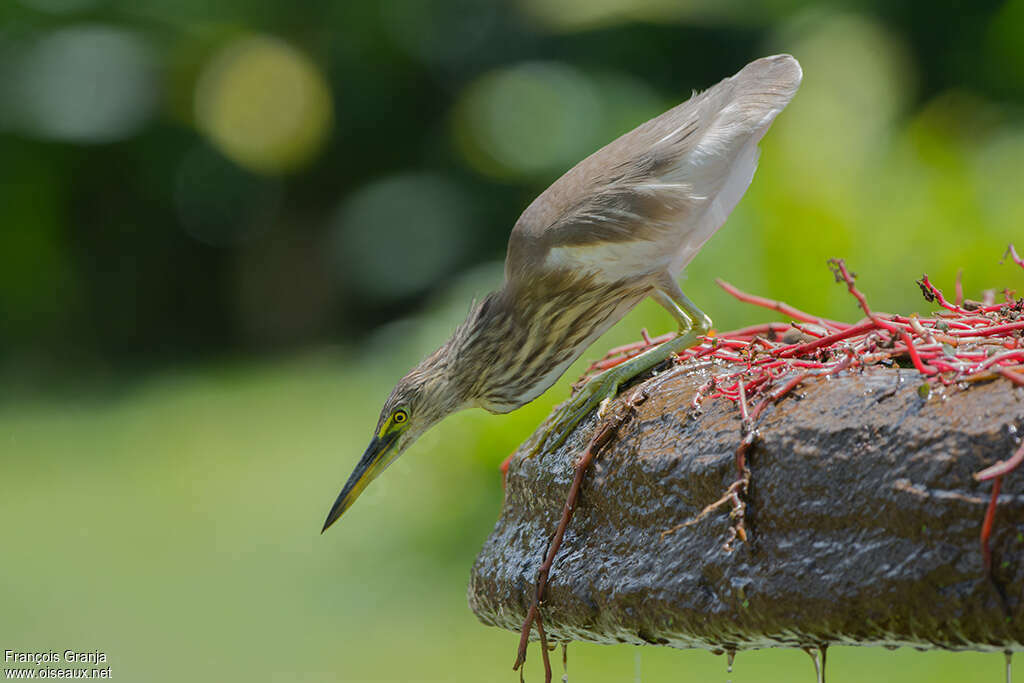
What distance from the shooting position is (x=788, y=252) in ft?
18.3

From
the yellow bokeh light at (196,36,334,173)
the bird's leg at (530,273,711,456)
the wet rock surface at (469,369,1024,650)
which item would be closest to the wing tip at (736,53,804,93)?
the bird's leg at (530,273,711,456)

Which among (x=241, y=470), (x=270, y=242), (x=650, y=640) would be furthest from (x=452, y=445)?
(x=270, y=242)

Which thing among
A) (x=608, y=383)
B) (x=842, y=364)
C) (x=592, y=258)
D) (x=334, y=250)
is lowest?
(x=842, y=364)

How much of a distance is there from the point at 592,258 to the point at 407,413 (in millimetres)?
533

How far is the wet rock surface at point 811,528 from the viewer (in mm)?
1743

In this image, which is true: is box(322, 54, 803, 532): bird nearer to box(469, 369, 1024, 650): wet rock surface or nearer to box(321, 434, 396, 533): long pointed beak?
box(321, 434, 396, 533): long pointed beak

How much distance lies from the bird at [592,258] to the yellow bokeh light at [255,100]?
7.46 meters

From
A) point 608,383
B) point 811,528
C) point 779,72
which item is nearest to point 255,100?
point 779,72

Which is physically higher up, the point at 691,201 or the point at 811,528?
the point at 691,201

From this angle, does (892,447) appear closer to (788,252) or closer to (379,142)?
(788,252)

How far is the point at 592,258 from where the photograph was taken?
8.38 feet

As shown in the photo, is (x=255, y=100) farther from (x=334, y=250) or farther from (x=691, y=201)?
(x=691, y=201)

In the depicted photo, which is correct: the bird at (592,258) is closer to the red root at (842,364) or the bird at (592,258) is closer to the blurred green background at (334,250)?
the red root at (842,364)

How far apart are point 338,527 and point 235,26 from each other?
15.7 feet
